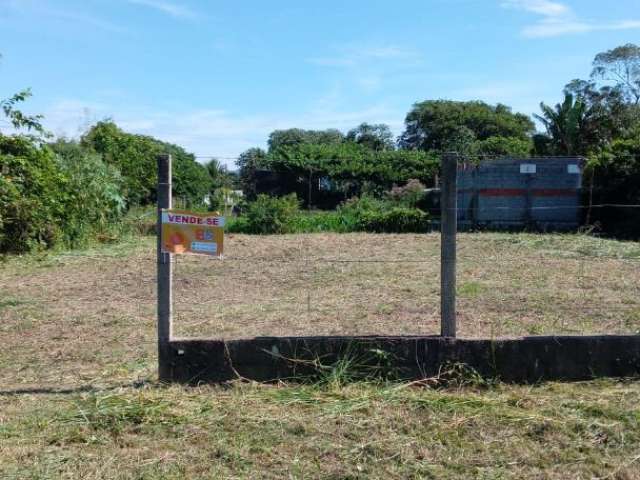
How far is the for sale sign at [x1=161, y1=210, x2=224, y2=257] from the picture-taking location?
546cm

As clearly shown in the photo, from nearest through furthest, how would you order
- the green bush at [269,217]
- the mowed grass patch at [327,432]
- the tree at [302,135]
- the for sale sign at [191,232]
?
the mowed grass patch at [327,432], the for sale sign at [191,232], the green bush at [269,217], the tree at [302,135]

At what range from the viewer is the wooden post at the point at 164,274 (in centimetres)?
538

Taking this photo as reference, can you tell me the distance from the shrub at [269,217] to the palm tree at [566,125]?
64.8ft

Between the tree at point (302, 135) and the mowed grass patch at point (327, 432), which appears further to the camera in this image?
the tree at point (302, 135)

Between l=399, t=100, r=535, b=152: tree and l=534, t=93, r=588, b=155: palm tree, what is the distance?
17.3m

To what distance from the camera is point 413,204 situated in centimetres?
→ 2434

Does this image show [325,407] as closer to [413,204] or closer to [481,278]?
[481,278]

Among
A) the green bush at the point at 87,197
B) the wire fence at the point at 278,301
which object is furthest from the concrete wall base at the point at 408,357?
the green bush at the point at 87,197

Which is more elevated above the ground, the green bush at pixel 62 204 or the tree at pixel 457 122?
the tree at pixel 457 122

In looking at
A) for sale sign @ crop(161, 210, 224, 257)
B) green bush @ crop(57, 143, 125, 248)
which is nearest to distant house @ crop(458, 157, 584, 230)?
green bush @ crop(57, 143, 125, 248)

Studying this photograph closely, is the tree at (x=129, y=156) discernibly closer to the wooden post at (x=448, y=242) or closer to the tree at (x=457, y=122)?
the wooden post at (x=448, y=242)

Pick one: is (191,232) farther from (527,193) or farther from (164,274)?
(527,193)

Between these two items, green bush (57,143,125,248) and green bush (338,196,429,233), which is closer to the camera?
green bush (57,143,125,248)

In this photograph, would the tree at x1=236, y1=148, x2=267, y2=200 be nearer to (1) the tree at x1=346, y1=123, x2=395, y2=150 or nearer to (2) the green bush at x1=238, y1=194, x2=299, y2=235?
(2) the green bush at x1=238, y1=194, x2=299, y2=235
